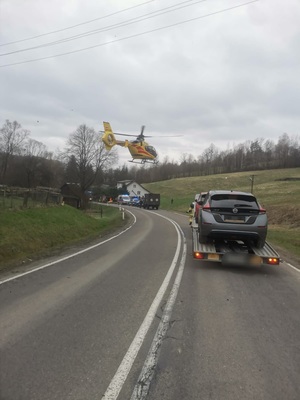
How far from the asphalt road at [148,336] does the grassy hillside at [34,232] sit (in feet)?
12.5

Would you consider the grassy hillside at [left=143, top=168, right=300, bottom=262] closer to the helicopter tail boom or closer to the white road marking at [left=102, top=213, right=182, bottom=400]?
the helicopter tail boom

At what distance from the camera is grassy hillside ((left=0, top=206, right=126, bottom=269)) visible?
40.3ft

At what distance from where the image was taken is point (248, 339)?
479 centimetres

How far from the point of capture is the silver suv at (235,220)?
31.2ft

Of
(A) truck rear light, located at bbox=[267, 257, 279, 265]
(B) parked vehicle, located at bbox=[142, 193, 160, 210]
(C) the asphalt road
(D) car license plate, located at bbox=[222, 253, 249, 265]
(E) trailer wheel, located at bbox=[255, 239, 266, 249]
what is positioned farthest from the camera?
(B) parked vehicle, located at bbox=[142, 193, 160, 210]

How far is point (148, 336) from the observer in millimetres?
4793

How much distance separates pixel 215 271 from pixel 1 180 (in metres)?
81.3

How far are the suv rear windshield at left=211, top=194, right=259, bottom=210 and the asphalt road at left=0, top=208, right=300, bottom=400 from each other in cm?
193

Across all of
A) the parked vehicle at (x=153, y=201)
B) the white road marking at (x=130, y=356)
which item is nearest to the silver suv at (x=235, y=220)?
the white road marking at (x=130, y=356)

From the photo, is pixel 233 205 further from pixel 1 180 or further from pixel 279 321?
pixel 1 180

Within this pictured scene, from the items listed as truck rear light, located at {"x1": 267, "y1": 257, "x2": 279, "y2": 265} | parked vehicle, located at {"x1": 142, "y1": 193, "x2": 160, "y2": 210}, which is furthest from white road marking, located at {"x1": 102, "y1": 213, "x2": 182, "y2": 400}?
parked vehicle, located at {"x1": 142, "y1": 193, "x2": 160, "y2": 210}

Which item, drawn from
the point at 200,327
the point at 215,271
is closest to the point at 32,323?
the point at 200,327

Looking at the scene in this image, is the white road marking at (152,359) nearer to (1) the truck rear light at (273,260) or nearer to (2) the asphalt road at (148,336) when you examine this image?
(2) the asphalt road at (148,336)

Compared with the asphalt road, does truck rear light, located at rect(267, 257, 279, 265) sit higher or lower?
higher
